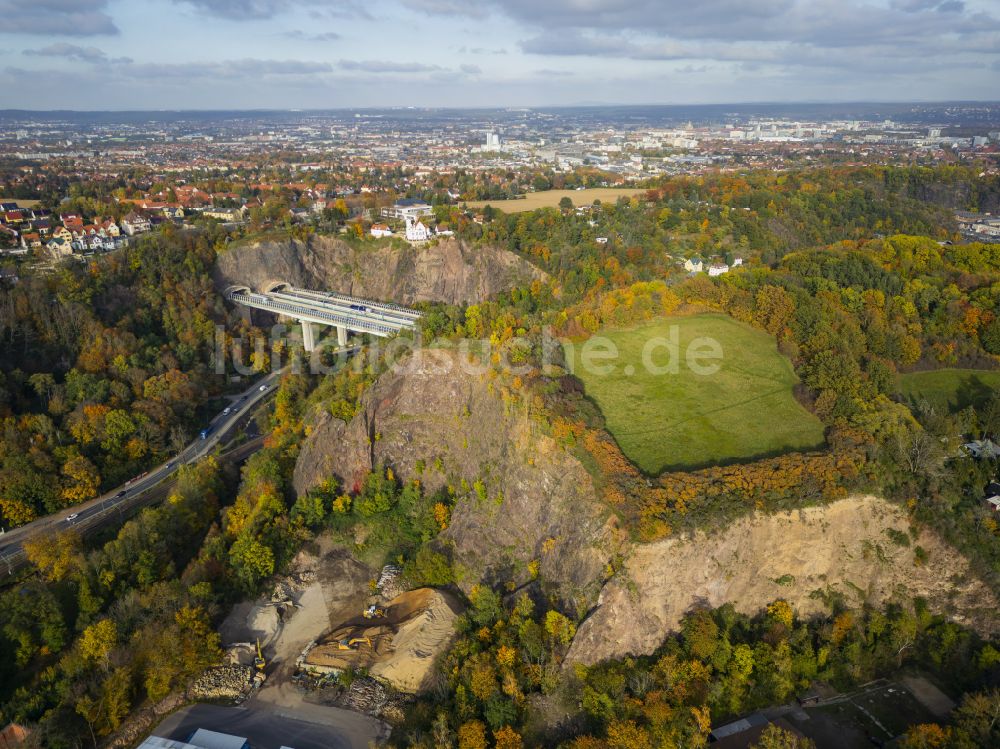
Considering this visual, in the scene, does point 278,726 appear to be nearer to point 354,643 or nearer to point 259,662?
point 259,662

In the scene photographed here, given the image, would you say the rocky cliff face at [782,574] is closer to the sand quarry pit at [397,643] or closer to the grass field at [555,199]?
the sand quarry pit at [397,643]

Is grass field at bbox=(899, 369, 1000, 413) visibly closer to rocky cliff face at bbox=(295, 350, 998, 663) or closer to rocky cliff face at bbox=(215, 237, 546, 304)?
rocky cliff face at bbox=(295, 350, 998, 663)

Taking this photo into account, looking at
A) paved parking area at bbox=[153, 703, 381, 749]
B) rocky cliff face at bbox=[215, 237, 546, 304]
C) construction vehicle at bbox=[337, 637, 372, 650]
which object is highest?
rocky cliff face at bbox=[215, 237, 546, 304]

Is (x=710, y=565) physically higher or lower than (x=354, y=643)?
higher

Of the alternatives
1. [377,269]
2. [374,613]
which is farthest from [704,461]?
[377,269]

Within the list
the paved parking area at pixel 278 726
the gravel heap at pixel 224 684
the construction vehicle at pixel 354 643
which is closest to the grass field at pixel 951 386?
the construction vehicle at pixel 354 643

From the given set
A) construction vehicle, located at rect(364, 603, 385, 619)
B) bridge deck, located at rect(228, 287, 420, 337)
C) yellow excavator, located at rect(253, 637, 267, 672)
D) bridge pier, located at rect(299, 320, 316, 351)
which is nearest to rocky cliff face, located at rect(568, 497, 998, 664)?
construction vehicle, located at rect(364, 603, 385, 619)
